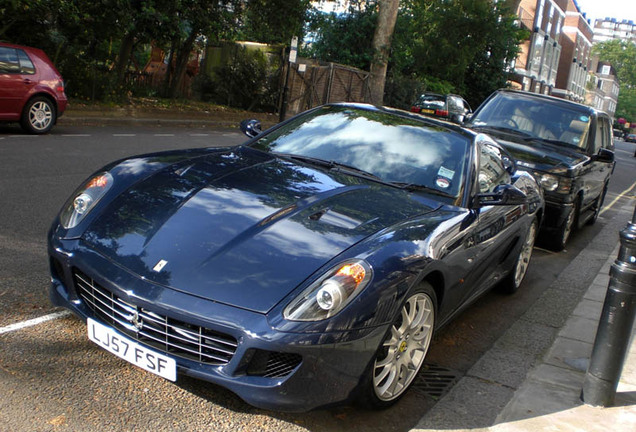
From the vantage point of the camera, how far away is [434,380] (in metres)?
3.87

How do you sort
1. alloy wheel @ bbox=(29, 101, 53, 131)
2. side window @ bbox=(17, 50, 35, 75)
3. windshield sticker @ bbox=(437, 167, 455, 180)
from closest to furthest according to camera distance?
windshield sticker @ bbox=(437, 167, 455, 180) → side window @ bbox=(17, 50, 35, 75) → alloy wheel @ bbox=(29, 101, 53, 131)

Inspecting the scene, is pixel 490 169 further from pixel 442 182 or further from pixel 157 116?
pixel 157 116

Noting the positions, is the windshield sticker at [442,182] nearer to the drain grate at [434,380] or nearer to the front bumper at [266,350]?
the drain grate at [434,380]

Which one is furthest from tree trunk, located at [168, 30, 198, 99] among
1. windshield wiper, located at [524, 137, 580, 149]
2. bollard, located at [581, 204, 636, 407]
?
bollard, located at [581, 204, 636, 407]

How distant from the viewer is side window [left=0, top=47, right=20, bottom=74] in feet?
37.5

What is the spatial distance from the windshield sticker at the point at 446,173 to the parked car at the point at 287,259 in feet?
0.03

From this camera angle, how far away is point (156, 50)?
26.7 meters

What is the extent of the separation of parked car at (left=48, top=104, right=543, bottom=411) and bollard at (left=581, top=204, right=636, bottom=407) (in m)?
0.84

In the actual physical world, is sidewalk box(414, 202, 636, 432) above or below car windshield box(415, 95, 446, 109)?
below

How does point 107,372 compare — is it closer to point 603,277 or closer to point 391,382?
point 391,382

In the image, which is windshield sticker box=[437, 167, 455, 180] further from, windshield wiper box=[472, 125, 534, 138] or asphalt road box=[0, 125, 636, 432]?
windshield wiper box=[472, 125, 534, 138]

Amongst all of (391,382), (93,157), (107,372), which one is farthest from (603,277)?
(93,157)

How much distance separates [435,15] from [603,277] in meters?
28.9

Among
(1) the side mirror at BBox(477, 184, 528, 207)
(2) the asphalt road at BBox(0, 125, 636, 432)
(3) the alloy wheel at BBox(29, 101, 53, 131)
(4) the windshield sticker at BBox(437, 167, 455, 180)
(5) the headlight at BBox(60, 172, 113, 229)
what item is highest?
(4) the windshield sticker at BBox(437, 167, 455, 180)
